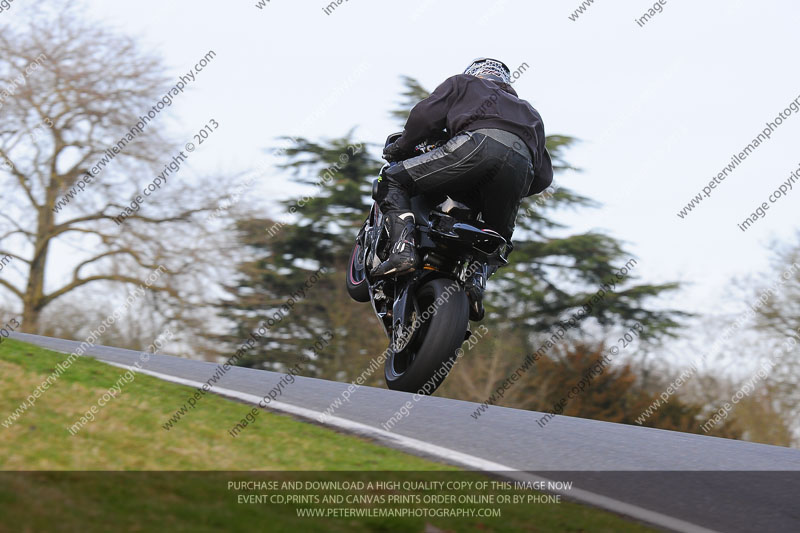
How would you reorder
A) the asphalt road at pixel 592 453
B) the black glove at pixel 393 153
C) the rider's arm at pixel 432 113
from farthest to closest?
1. the black glove at pixel 393 153
2. the rider's arm at pixel 432 113
3. the asphalt road at pixel 592 453

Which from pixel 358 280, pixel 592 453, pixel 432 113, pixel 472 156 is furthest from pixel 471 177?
pixel 358 280

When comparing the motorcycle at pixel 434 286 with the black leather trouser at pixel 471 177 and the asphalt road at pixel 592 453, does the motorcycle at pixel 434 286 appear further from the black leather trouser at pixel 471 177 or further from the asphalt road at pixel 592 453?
the asphalt road at pixel 592 453

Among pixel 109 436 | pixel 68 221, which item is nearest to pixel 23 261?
pixel 68 221

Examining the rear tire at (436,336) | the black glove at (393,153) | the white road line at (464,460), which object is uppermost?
the black glove at (393,153)

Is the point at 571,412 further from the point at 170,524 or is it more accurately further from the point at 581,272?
the point at 170,524

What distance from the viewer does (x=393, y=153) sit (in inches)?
285

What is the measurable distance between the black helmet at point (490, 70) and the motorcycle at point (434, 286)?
2.02 ft

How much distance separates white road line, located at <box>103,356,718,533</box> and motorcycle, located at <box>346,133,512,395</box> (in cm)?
120

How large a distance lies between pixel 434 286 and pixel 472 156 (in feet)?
3.38

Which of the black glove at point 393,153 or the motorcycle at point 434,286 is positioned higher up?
the black glove at point 393,153

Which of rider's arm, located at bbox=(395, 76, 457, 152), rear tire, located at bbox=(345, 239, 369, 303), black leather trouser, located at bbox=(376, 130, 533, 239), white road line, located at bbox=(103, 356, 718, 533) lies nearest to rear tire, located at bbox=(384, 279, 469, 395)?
black leather trouser, located at bbox=(376, 130, 533, 239)

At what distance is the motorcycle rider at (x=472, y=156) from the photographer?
6.48 m

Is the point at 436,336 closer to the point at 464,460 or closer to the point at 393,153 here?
the point at 393,153

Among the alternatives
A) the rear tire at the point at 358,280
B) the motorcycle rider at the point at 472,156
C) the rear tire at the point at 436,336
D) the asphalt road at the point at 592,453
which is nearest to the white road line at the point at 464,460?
the asphalt road at the point at 592,453
